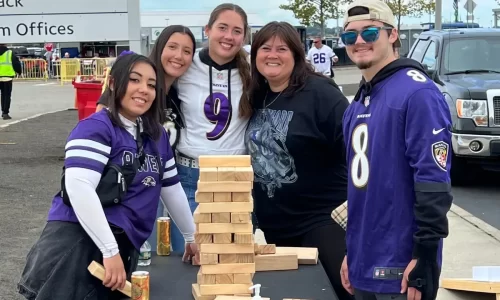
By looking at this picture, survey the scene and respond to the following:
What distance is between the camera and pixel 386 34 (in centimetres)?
271

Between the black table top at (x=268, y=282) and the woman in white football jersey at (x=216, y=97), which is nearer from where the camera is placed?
the black table top at (x=268, y=282)

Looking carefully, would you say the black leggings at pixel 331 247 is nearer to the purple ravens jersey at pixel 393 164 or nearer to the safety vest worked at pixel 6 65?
the purple ravens jersey at pixel 393 164

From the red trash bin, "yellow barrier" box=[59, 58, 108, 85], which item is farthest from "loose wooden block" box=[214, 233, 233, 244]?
"yellow barrier" box=[59, 58, 108, 85]

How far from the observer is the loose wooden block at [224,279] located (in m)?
2.84

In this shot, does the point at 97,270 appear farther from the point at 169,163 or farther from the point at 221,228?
the point at 169,163

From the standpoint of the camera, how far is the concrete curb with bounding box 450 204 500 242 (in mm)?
6652

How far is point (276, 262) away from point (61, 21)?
7.60 metres

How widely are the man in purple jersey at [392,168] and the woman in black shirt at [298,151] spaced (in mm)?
788

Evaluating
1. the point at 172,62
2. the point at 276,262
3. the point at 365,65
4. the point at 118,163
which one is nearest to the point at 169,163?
the point at 118,163

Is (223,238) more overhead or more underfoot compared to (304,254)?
more overhead

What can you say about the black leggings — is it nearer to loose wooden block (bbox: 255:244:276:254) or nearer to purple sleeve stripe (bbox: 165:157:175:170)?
loose wooden block (bbox: 255:244:276:254)

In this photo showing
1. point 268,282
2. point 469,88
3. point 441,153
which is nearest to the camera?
point 441,153

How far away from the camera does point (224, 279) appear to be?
2.85 meters

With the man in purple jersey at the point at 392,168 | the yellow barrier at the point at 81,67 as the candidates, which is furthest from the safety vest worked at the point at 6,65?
the man in purple jersey at the point at 392,168
